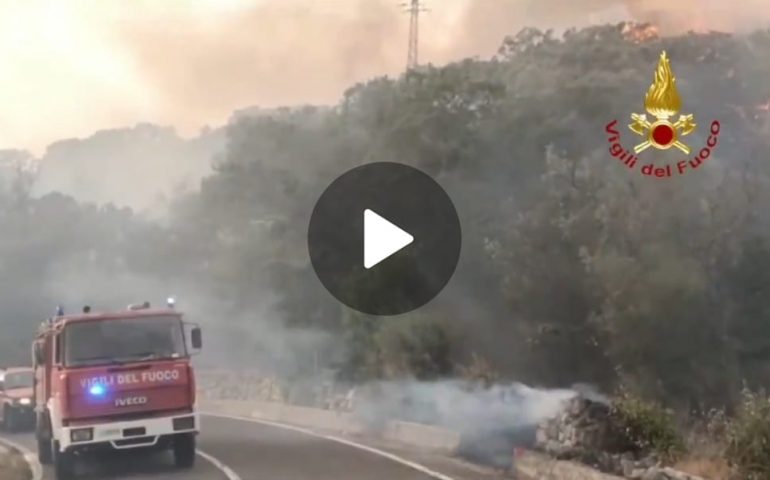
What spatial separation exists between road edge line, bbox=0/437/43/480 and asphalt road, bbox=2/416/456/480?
161mm

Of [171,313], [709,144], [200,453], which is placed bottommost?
[200,453]

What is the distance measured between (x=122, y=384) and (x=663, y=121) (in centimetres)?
1132

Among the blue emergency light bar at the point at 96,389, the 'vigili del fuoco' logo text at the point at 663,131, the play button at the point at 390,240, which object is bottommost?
the blue emergency light bar at the point at 96,389

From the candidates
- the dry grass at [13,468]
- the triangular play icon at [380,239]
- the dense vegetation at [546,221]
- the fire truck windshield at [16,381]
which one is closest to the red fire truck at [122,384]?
the dry grass at [13,468]

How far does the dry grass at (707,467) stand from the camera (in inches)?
426

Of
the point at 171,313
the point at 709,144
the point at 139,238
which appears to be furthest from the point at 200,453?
the point at 139,238

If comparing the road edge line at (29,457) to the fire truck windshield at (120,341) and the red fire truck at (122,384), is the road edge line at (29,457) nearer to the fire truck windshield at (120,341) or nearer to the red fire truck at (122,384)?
the red fire truck at (122,384)

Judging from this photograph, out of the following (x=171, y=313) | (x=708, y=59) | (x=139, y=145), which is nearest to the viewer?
(x=171, y=313)

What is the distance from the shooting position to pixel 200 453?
59.7 feet

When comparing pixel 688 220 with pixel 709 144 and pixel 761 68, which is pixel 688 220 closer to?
pixel 709 144

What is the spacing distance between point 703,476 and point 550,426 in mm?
3817

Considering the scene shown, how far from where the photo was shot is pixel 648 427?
1345cm

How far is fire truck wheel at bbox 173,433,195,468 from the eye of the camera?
16.0m

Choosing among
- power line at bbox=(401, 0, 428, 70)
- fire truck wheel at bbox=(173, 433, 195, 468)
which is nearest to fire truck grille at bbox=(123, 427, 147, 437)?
fire truck wheel at bbox=(173, 433, 195, 468)
